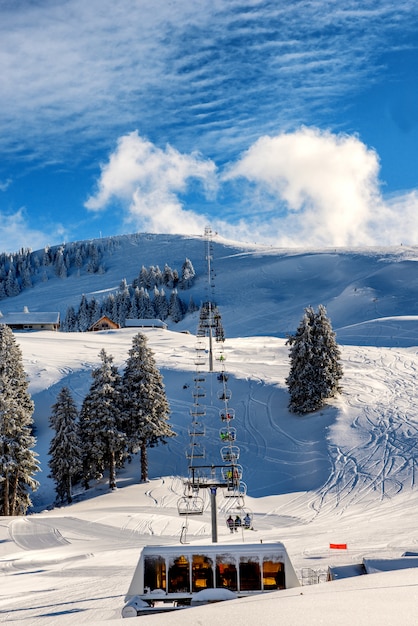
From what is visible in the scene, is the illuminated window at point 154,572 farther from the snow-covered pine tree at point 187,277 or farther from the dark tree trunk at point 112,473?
the snow-covered pine tree at point 187,277

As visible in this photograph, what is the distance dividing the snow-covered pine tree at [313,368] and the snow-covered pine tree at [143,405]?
37.1 feet

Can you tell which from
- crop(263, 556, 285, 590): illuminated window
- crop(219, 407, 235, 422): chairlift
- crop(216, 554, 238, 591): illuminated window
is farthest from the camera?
crop(219, 407, 235, 422): chairlift

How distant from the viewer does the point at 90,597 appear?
17.2 metres

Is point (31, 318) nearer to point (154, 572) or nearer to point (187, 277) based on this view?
point (187, 277)

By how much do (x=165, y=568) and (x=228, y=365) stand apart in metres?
45.5

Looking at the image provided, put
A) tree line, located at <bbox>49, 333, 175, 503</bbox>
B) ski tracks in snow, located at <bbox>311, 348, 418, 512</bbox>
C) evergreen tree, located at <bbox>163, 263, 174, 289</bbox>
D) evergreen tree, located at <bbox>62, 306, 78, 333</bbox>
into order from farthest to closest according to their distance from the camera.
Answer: evergreen tree, located at <bbox>163, 263, 174, 289</bbox> < evergreen tree, located at <bbox>62, 306, 78, 333</bbox> < tree line, located at <bbox>49, 333, 175, 503</bbox> < ski tracks in snow, located at <bbox>311, 348, 418, 512</bbox>

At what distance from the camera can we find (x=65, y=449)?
38.5 m

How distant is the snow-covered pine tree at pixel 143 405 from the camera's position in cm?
4028

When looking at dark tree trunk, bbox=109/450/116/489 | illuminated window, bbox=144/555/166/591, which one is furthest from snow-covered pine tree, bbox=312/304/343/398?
illuminated window, bbox=144/555/166/591

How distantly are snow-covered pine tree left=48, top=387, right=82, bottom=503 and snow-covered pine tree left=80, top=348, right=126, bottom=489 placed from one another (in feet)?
2.54

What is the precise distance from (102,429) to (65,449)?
2893 mm

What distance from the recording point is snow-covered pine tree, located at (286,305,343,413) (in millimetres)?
45406

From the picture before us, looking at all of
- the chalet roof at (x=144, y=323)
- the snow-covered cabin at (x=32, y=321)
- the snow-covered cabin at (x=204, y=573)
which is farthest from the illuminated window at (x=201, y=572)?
the chalet roof at (x=144, y=323)

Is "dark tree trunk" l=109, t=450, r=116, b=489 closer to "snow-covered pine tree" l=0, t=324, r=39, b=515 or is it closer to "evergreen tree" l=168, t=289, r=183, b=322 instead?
"snow-covered pine tree" l=0, t=324, r=39, b=515
